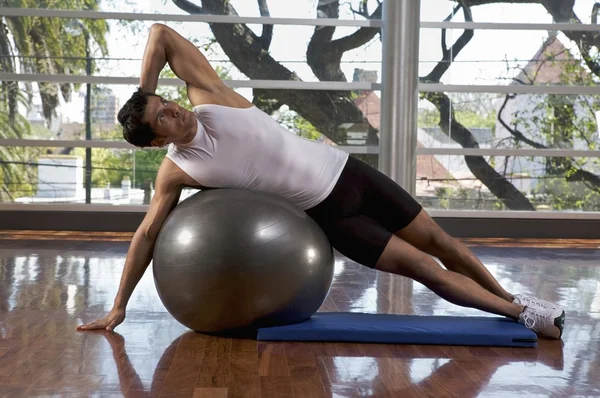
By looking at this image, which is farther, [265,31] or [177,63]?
[265,31]

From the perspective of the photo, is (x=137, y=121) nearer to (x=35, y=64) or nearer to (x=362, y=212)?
(x=362, y=212)

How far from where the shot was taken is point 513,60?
25.6ft

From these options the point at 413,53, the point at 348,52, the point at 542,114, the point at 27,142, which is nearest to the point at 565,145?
the point at 542,114

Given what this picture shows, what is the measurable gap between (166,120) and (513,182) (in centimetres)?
556

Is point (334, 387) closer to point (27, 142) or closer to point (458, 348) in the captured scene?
point (458, 348)

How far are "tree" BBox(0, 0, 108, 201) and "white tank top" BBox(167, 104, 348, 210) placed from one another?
16.3ft

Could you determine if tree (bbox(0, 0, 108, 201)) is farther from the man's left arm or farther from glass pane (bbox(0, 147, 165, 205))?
the man's left arm

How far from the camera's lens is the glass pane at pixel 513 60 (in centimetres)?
776

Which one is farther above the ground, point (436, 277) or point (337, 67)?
point (337, 67)

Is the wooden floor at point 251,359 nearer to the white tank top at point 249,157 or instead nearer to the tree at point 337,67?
the white tank top at point 249,157

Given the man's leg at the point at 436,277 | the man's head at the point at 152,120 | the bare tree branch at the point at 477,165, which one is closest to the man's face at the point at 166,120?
the man's head at the point at 152,120

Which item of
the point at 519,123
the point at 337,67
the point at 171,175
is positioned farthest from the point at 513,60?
the point at 171,175

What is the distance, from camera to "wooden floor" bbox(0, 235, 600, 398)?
2.39 m

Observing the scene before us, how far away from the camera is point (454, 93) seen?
778cm
